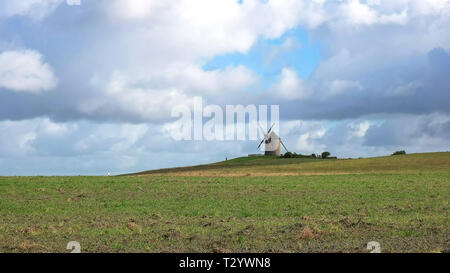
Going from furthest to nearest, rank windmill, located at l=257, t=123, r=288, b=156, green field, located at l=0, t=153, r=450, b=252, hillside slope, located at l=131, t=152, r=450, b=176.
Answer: windmill, located at l=257, t=123, r=288, b=156 → hillside slope, located at l=131, t=152, r=450, b=176 → green field, located at l=0, t=153, r=450, b=252

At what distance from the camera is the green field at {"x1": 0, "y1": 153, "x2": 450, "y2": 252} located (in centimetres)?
2047

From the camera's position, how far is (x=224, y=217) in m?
28.7

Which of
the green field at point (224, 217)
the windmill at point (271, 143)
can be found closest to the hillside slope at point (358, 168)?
the green field at point (224, 217)

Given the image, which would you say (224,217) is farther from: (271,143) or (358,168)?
(271,143)

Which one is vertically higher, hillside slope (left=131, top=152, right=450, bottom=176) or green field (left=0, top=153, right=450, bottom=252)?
hillside slope (left=131, top=152, right=450, bottom=176)

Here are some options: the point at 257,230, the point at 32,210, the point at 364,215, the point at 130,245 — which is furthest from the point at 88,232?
the point at 364,215

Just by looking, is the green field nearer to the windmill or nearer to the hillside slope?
the hillside slope

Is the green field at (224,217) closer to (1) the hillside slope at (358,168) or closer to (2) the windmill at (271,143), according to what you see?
(1) the hillside slope at (358,168)

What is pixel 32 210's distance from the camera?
33.2 meters

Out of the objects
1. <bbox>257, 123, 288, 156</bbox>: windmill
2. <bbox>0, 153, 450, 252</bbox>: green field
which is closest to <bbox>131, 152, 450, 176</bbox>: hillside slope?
<bbox>0, 153, 450, 252</bbox>: green field

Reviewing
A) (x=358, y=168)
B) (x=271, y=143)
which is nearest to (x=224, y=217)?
(x=358, y=168)

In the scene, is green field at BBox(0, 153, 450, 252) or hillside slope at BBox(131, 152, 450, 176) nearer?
green field at BBox(0, 153, 450, 252)

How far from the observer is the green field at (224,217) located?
67.2 ft
